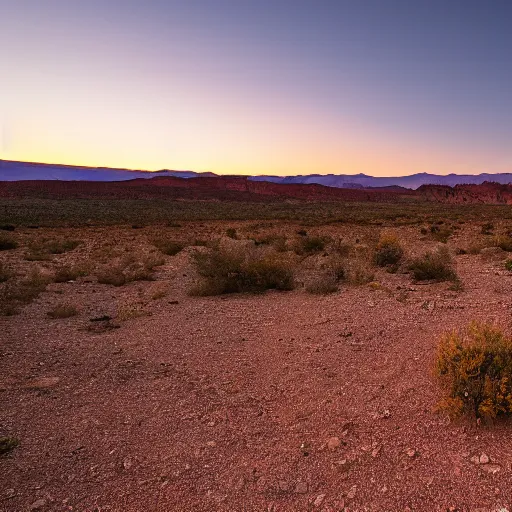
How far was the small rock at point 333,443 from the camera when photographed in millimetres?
3945

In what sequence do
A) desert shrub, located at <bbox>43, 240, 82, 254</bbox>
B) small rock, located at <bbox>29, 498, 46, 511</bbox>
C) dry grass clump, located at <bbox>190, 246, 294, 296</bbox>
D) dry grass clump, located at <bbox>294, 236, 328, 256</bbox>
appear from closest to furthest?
small rock, located at <bbox>29, 498, 46, 511</bbox> < dry grass clump, located at <bbox>190, 246, 294, 296</bbox> < dry grass clump, located at <bbox>294, 236, 328, 256</bbox> < desert shrub, located at <bbox>43, 240, 82, 254</bbox>

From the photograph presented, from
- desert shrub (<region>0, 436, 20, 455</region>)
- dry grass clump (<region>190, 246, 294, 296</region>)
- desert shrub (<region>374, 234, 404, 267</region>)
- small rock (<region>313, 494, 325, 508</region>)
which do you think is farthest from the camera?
desert shrub (<region>374, 234, 404, 267</region>)

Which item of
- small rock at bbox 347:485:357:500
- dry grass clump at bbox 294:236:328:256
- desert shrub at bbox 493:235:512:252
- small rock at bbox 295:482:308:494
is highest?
desert shrub at bbox 493:235:512:252

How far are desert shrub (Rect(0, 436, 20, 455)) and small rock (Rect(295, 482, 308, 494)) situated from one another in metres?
2.73

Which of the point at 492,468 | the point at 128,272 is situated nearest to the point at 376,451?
the point at 492,468

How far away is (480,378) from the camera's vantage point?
13.4 feet

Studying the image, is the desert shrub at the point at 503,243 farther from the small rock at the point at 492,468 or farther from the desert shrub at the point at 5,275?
the desert shrub at the point at 5,275

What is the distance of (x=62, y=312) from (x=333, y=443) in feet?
20.9

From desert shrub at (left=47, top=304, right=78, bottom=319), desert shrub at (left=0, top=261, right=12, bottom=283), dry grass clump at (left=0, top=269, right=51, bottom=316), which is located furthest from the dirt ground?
desert shrub at (left=0, top=261, right=12, bottom=283)

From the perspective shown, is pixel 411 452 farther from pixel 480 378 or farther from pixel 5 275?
pixel 5 275

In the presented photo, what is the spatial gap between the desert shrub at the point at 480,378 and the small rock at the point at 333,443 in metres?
1.03

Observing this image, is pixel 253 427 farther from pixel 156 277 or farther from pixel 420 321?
pixel 156 277

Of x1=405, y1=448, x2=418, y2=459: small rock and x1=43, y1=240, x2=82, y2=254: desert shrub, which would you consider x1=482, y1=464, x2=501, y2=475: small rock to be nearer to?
x1=405, y1=448, x2=418, y2=459: small rock

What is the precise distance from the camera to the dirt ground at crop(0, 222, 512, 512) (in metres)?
3.43
